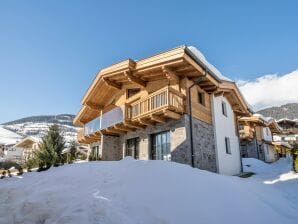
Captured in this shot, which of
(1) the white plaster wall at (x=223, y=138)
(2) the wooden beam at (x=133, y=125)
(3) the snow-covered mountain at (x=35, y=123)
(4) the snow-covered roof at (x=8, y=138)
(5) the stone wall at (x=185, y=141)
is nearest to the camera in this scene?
(5) the stone wall at (x=185, y=141)

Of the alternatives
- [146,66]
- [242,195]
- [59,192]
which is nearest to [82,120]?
[146,66]

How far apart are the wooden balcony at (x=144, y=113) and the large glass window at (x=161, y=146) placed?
0.80m

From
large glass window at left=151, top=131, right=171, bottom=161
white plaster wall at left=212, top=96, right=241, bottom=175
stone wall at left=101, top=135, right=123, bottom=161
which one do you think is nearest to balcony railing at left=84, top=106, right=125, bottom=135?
stone wall at left=101, top=135, right=123, bottom=161

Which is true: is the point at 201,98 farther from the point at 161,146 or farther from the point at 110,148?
the point at 110,148

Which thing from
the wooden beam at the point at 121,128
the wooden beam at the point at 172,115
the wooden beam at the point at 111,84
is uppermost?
the wooden beam at the point at 111,84

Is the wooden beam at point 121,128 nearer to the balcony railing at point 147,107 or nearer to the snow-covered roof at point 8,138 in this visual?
the balcony railing at point 147,107

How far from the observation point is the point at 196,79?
13.3 m

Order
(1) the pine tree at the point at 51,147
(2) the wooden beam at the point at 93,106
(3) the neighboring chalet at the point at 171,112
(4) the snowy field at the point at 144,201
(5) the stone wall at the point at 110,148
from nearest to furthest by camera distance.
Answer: (4) the snowy field at the point at 144,201
(3) the neighboring chalet at the point at 171,112
(5) the stone wall at the point at 110,148
(1) the pine tree at the point at 51,147
(2) the wooden beam at the point at 93,106

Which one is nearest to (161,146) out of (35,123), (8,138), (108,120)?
(108,120)

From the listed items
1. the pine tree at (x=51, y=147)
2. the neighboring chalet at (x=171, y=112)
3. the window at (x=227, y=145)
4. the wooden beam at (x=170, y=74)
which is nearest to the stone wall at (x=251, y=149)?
the neighboring chalet at (x=171, y=112)

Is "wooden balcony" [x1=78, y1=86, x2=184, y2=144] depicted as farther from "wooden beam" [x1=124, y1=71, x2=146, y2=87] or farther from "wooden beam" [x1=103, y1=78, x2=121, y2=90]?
"wooden beam" [x1=103, y1=78, x2=121, y2=90]

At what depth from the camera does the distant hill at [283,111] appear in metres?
83.7

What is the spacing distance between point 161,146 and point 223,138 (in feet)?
14.7

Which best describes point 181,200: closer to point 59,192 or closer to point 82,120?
point 59,192
